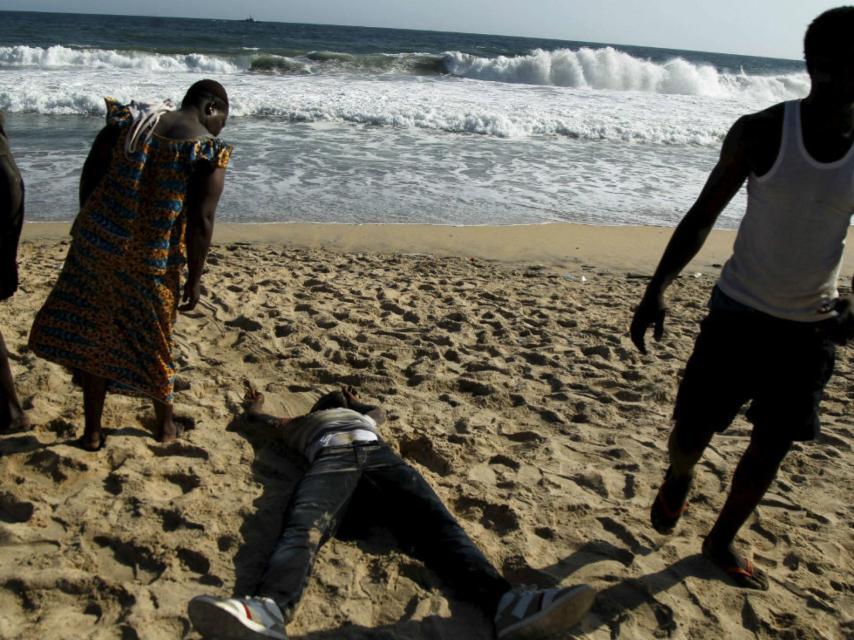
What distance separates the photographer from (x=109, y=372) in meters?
2.82

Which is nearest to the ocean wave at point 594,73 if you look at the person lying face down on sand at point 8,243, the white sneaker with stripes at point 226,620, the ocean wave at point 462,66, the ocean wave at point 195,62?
the ocean wave at point 462,66

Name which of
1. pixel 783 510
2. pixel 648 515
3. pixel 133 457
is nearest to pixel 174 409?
pixel 133 457

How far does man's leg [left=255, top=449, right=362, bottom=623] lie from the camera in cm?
222

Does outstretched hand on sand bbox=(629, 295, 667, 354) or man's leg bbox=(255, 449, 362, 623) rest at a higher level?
outstretched hand on sand bbox=(629, 295, 667, 354)

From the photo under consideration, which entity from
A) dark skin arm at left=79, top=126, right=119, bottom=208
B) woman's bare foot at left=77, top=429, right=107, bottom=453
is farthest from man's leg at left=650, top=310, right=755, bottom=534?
woman's bare foot at left=77, top=429, right=107, bottom=453

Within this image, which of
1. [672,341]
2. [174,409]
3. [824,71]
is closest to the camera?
[824,71]

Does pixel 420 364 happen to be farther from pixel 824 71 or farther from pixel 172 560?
pixel 824 71

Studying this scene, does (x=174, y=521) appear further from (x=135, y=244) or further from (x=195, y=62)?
(x=195, y=62)

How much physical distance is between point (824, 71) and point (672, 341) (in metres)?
2.91

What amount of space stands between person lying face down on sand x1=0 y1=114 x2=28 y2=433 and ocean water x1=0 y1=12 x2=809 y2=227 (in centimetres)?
458

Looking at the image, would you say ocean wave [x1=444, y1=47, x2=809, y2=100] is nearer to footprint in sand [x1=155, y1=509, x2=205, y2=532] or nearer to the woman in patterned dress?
the woman in patterned dress

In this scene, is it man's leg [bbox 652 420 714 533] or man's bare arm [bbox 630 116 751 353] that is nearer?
man's bare arm [bbox 630 116 751 353]

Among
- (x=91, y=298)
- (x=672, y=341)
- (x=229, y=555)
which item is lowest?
(x=229, y=555)

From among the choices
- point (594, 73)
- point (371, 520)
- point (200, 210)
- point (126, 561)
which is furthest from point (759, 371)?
point (594, 73)
